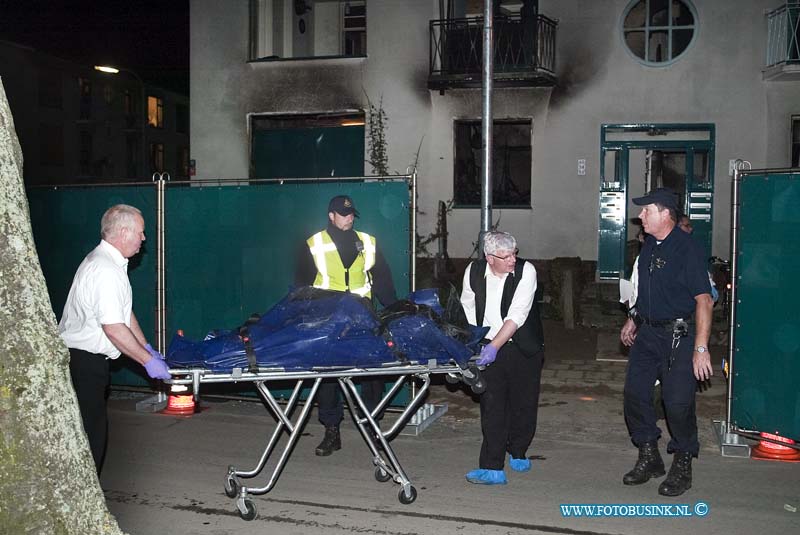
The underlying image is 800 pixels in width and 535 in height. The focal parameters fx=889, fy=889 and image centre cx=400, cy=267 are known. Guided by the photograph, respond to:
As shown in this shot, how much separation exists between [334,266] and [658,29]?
1145cm

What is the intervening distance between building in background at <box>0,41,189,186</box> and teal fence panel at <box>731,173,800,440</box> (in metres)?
36.7

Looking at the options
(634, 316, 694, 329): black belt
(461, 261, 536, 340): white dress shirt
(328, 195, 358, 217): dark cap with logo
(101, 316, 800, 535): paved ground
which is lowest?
(101, 316, 800, 535): paved ground

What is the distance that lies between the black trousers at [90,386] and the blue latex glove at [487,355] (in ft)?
8.05

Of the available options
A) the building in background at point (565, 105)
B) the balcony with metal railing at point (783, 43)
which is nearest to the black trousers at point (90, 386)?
the building in background at point (565, 105)

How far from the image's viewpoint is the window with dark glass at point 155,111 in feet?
194

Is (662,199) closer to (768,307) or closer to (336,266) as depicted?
(768,307)

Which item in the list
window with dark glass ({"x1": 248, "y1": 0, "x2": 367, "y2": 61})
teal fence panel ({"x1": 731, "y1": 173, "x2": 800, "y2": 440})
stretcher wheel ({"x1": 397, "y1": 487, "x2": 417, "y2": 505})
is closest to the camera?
stretcher wheel ({"x1": 397, "y1": 487, "x2": 417, "y2": 505})

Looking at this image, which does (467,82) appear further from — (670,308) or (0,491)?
(0,491)

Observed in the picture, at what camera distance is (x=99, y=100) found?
53.2 m

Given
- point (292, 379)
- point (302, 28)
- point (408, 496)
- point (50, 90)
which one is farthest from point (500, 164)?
point (50, 90)

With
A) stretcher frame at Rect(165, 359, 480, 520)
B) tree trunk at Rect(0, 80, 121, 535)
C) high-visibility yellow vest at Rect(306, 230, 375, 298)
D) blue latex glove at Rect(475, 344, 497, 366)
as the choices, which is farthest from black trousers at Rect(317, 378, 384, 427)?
tree trunk at Rect(0, 80, 121, 535)

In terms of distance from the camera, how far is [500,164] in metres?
17.2

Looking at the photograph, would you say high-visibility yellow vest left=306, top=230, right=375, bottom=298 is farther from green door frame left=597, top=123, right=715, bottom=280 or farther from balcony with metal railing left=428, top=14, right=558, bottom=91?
green door frame left=597, top=123, right=715, bottom=280

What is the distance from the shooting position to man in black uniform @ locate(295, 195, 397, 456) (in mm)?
7297
